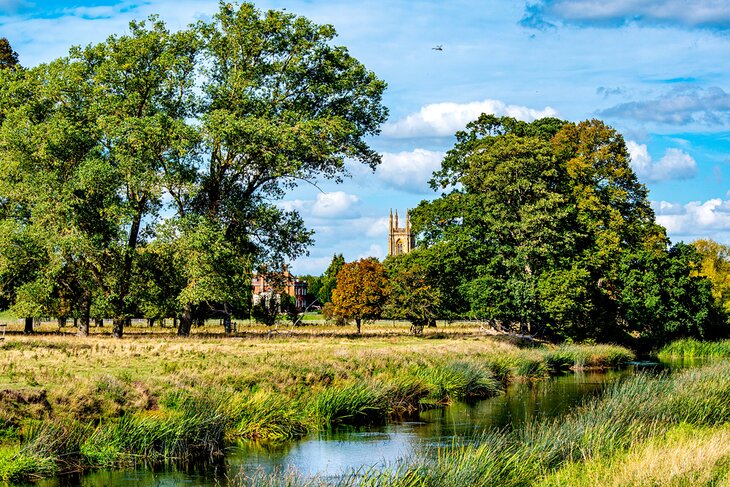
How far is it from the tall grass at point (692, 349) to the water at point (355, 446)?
27.8 m

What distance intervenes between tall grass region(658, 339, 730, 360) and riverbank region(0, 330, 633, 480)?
73.6 ft

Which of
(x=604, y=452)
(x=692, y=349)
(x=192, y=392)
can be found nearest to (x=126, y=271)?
(x=192, y=392)

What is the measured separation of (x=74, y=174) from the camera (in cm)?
4631

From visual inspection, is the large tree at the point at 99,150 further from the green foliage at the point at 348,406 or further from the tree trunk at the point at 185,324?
the green foliage at the point at 348,406

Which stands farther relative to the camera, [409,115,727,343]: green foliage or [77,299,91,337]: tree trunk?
[409,115,727,343]: green foliage

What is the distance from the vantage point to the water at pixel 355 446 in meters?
20.8

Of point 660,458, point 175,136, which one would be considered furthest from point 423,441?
point 175,136

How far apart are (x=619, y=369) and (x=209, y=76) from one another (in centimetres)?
2981

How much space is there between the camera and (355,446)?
24984 mm

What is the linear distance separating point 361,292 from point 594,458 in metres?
59.9

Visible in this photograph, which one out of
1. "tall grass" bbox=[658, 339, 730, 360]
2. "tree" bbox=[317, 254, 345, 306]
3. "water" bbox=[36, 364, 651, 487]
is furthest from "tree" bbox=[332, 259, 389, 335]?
"tree" bbox=[317, 254, 345, 306]

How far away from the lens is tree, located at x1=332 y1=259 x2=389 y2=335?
77812 mm

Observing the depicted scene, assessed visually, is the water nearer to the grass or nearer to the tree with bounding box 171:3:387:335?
the grass

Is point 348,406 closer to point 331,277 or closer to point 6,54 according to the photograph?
point 6,54
